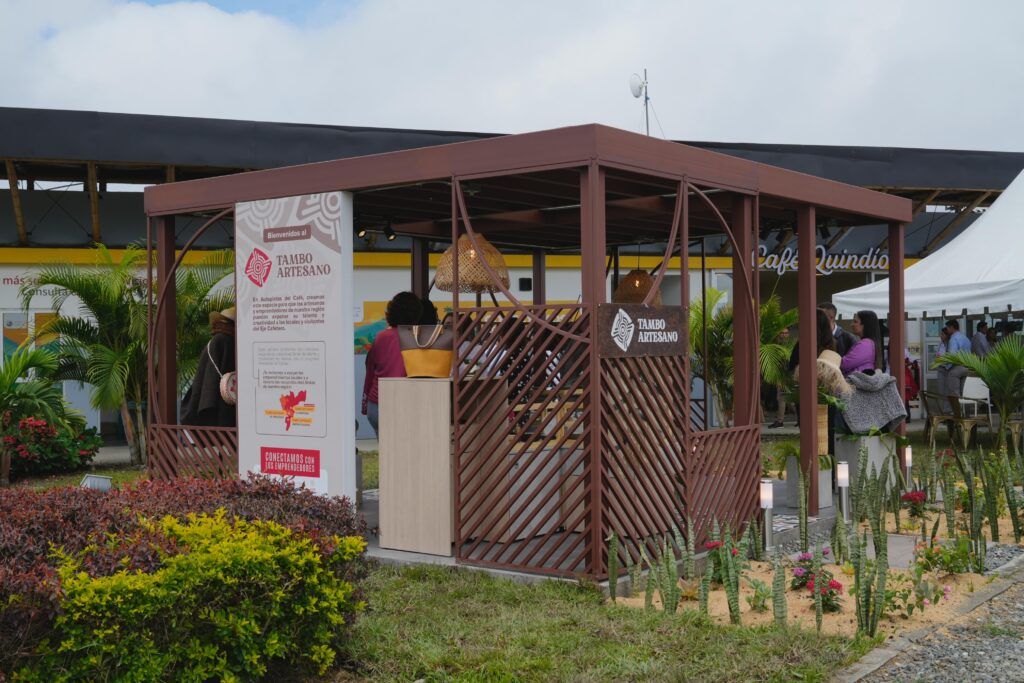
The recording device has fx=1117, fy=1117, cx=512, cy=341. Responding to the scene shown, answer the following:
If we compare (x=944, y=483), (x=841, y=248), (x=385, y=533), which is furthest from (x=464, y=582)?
(x=841, y=248)

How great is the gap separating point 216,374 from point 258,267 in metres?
1.21

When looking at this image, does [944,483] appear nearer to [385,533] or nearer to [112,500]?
[385,533]

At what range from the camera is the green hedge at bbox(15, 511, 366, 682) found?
3.97 meters

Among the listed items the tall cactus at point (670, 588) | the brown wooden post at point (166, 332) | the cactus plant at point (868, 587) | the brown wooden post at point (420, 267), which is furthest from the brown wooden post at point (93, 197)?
the cactus plant at point (868, 587)

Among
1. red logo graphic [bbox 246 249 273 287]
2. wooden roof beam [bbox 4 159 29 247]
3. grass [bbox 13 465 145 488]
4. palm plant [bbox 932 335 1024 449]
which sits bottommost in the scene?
grass [bbox 13 465 145 488]

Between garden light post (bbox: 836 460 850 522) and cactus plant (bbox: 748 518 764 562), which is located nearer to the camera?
cactus plant (bbox: 748 518 764 562)

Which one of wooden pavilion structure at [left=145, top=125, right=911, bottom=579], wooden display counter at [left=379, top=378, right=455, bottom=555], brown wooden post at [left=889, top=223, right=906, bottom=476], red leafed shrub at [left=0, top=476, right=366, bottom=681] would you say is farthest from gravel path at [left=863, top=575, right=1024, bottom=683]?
brown wooden post at [left=889, top=223, right=906, bottom=476]

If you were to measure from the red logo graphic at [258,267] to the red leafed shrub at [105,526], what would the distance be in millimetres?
2654

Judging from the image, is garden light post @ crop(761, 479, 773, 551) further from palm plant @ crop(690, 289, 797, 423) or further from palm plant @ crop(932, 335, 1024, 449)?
palm plant @ crop(690, 289, 797, 423)

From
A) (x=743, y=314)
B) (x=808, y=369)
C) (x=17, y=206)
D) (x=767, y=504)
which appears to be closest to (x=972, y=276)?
(x=808, y=369)

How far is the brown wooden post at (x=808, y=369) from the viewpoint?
29.9 feet

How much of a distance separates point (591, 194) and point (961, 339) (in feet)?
43.9

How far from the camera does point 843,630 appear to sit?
5.82 metres

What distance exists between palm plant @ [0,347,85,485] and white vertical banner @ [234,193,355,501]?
5648 millimetres
